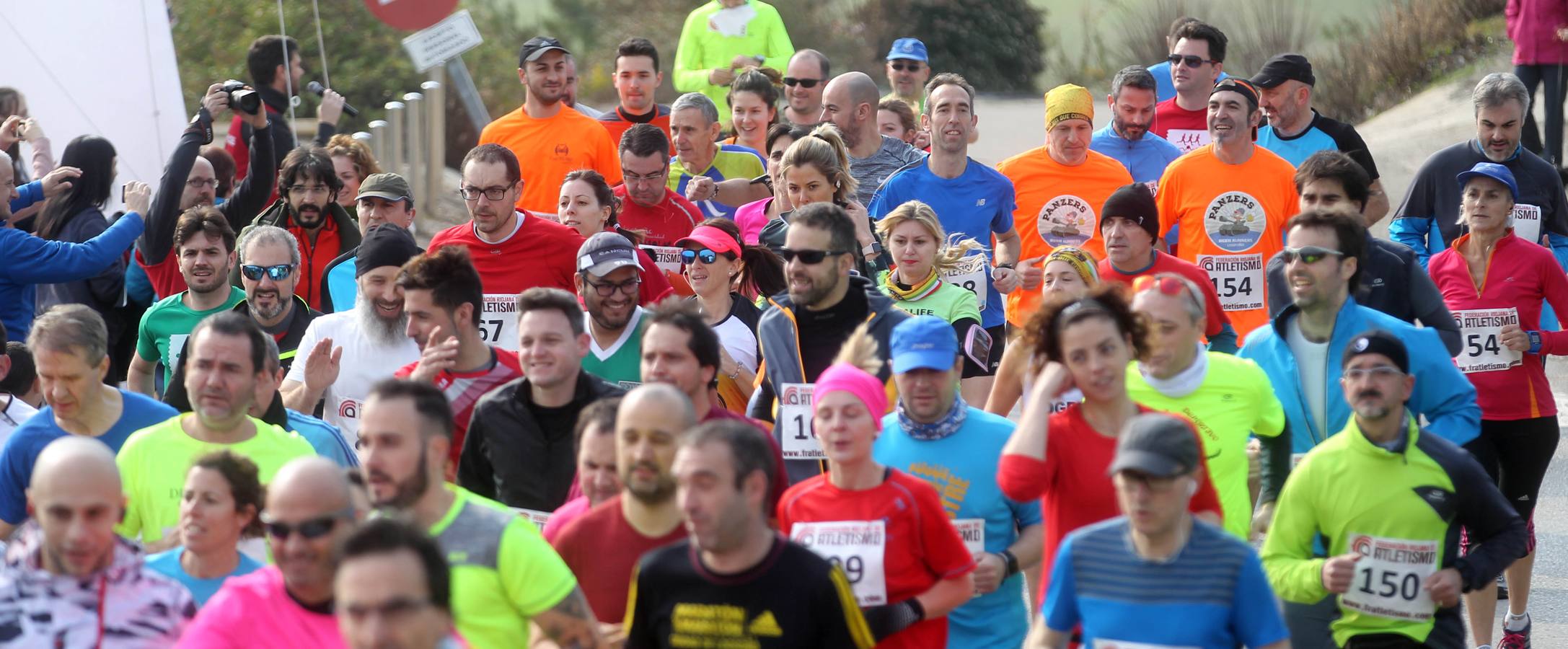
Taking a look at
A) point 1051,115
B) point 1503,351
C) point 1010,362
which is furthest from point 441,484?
point 1051,115

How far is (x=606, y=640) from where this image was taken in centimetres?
482

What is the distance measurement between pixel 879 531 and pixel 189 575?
1.86 meters

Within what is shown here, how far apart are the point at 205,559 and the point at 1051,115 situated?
6.04 meters

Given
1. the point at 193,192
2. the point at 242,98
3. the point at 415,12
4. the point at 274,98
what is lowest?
the point at 193,192

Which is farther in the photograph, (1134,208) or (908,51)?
(908,51)

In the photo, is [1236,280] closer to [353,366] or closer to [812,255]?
[812,255]

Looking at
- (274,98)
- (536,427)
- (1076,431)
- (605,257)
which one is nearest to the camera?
(1076,431)

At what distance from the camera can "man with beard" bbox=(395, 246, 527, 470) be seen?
670cm

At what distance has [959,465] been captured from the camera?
19.1ft

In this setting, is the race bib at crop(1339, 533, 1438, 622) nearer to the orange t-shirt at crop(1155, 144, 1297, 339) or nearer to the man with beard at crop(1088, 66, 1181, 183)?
the orange t-shirt at crop(1155, 144, 1297, 339)

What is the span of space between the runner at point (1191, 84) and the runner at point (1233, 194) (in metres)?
1.81

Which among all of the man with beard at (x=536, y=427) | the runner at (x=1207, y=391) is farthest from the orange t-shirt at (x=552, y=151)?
the runner at (x=1207, y=391)

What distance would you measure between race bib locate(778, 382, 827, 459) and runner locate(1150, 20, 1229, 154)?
5421mm

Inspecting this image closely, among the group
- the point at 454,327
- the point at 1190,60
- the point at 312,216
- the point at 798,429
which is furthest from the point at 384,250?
the point at 1190,60
